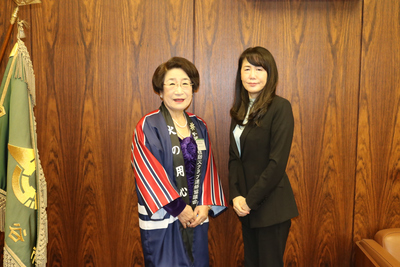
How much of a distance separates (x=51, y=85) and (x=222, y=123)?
4.43 ft

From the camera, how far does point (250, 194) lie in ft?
5.44

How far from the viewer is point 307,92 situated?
234 cm

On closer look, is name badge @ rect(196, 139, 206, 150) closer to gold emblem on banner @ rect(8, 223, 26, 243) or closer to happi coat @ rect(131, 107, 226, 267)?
happi coat @ rect(131, 107, 226, 267)

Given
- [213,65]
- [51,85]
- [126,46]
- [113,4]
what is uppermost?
[113,4]

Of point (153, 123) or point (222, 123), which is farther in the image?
point (222, 123)

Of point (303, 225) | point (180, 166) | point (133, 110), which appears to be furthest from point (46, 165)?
point (303, 225)

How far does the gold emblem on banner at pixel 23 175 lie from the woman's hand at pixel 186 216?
798mm

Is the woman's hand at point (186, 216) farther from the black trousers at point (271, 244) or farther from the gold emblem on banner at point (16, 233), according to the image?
the gold emblem on banner at point (16, 233)

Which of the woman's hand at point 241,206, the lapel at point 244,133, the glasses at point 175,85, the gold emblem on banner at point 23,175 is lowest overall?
the woman's hand at point 241,206

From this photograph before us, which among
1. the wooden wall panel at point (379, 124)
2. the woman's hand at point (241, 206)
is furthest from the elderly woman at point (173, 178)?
the wooden wall panel at point (379, 124)

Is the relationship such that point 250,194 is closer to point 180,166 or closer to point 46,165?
point 180,166

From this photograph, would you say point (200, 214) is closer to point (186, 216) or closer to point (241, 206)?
point (186, 216)

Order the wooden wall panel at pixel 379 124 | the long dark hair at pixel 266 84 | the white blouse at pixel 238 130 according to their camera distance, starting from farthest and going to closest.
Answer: the wooden wall panel at pixel 379 124 → the white blouse at pixel 238 130 → the long dark hair at pixel 266 84

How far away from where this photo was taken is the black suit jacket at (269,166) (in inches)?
64.1
